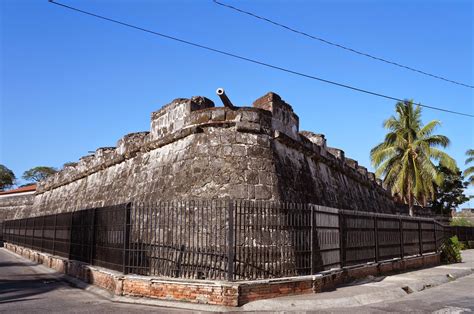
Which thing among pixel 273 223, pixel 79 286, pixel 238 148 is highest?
pixel 238 148

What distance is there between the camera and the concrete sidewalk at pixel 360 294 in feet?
24.6

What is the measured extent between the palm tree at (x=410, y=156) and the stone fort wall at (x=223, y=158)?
11841 mm

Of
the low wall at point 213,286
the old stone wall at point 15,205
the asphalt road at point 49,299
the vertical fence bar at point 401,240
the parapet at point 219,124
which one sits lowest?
the asphalt road at point 49,299

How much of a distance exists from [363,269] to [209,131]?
571 centimetres

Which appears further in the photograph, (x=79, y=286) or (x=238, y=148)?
(x=79, y=286)

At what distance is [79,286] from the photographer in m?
10.6

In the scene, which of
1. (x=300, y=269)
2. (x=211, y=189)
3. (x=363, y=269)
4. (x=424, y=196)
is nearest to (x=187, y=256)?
(x=211, y=189)

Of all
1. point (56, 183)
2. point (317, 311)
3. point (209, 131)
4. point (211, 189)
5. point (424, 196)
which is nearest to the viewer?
point (317, 311)

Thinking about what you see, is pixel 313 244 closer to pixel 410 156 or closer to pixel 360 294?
pixel 360 294

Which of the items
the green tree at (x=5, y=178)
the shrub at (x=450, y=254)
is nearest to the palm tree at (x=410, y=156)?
the shrub at (x=450, y=254)

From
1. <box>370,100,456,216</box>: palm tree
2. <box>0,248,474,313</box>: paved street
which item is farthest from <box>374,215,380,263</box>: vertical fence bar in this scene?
<box>370,100,456,216</box>: palm tree

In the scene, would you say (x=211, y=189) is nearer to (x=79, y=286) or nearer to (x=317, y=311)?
(x=317, y=311)

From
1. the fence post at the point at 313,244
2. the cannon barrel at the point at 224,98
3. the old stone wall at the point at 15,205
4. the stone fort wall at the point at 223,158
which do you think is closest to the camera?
the fence post at the point at 313,244

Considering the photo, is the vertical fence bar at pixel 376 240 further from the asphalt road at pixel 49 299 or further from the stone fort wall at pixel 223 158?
the asphalt road at pixel 49 299
